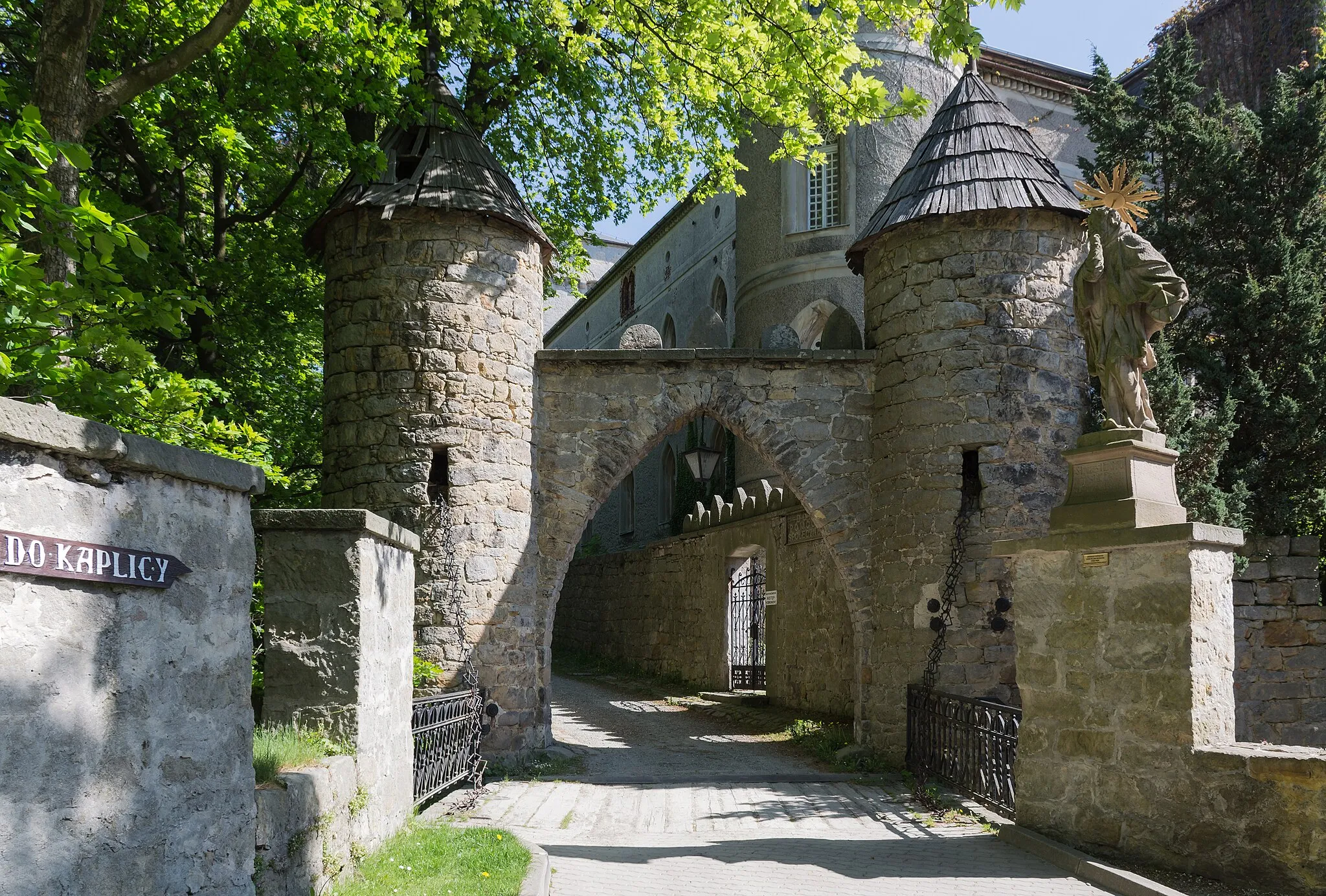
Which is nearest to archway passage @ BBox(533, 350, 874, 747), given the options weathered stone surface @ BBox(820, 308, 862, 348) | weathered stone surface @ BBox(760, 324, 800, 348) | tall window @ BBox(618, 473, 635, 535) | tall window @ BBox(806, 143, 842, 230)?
weathered stone surface @ BBox(760, 324, 800, 348)

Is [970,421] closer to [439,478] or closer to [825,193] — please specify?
[439,478]

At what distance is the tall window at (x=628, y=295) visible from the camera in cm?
3047

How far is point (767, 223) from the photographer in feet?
66.5

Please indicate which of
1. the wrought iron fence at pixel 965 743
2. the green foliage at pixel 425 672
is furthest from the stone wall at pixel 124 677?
the green foliage at pixel 425 672

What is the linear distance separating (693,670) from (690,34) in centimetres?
1053

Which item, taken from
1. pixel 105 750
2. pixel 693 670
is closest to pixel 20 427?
pixel 105 750

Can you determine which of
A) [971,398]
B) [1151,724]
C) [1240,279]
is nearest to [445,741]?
[1151,724]

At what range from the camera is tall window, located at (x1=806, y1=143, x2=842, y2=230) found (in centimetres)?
1955

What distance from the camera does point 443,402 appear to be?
1060 cm

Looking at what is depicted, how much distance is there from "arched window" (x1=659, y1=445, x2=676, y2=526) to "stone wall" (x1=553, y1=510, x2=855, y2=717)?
254 cm

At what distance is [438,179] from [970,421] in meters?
5.58

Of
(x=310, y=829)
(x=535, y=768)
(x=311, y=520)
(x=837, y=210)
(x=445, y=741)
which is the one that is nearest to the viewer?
(x=310, y=829)

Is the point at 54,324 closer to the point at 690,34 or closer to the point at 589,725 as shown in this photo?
the point at 690,34

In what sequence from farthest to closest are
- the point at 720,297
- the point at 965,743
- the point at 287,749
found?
the point at 720,297, the point at 965,743, the point at 287,749
